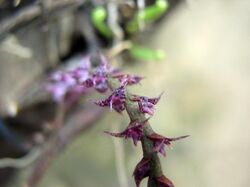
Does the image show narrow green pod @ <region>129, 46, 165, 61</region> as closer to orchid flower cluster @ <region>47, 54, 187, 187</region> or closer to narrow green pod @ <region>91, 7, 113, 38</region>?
narrow green pod @ <region>91, 7, 113, 38</region>

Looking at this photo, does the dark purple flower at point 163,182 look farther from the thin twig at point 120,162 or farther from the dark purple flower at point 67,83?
the thin twig at point 120,162

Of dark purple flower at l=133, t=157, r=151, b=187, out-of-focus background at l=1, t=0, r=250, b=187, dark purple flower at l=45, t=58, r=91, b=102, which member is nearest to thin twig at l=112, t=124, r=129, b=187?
out-of-focus background at l=1, t=0, r=250, b=187

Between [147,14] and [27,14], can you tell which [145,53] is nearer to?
[147,14]

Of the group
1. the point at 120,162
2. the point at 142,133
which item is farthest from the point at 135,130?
the point at 120,162

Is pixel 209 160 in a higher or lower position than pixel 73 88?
lower

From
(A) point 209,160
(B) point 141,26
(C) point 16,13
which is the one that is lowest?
(A) point 209,160

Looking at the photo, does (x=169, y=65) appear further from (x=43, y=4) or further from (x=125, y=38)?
(x=43, y=4)

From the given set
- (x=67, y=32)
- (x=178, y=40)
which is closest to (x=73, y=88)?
(x=67, y=32)

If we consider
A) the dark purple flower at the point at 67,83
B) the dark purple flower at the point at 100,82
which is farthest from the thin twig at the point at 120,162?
the dark purple flower at the point at 100,82
